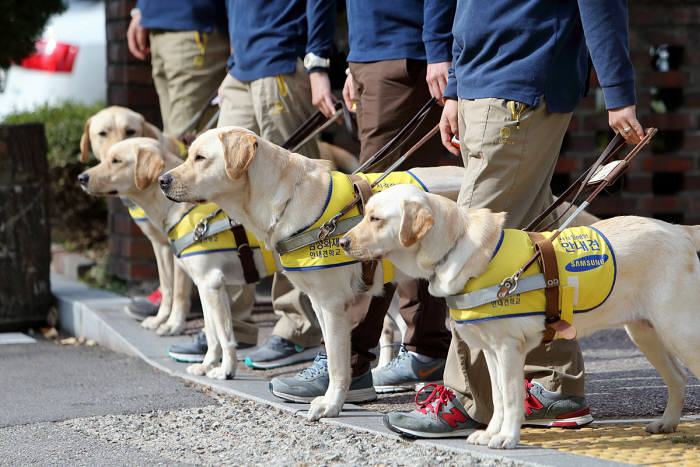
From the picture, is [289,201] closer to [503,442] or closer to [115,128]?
[503,442]

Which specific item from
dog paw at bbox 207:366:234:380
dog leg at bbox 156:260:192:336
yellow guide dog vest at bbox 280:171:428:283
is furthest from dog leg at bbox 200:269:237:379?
dog leg at bbox 156:260:192:336

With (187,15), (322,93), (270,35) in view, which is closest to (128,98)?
(187,15)

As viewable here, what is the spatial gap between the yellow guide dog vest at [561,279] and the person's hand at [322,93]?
6.00ft

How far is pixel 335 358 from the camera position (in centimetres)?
421

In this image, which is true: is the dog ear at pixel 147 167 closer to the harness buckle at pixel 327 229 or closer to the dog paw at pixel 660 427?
the harness buckle at pixel 327 229

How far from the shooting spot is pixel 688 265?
3.53 metres

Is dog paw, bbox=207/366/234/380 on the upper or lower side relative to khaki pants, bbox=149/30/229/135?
lower

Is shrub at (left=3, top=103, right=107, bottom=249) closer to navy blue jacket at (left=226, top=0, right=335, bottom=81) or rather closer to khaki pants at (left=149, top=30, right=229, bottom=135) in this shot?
khaki pants at (left=149, top=30, right=229, bottom=135)

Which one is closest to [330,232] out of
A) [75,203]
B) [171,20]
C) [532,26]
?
[532,26]

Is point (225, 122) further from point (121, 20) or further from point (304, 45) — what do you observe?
point (121, 20)

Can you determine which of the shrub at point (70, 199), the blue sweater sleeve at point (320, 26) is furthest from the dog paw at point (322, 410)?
the shrub at point (70, 199)

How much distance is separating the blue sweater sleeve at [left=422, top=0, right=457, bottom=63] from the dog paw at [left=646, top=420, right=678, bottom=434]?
178 cm

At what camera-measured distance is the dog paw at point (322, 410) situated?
Answer: 4.19 m

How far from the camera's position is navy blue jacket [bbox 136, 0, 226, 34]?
6.52 metres
